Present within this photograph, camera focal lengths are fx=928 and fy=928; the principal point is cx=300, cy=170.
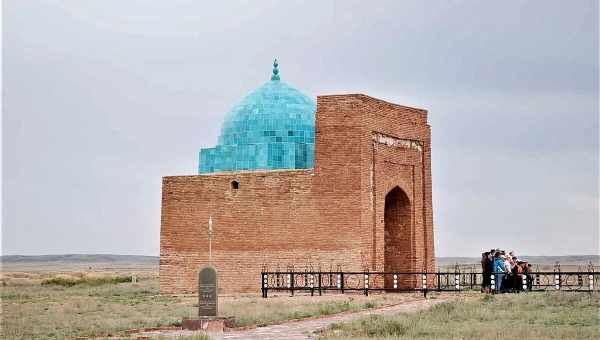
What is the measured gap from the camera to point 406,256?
97.9ft

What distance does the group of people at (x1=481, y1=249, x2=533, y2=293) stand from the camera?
78.9ft

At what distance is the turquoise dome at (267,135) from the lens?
3030 centimetres

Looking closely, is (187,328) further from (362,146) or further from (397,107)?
(397,107)

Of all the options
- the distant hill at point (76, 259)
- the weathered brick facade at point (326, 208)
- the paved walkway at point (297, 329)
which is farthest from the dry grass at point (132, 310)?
the distant hill at point (76, 259)

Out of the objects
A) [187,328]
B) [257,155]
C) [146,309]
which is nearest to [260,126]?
[257,155]

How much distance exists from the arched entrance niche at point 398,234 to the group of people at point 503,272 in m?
4.79

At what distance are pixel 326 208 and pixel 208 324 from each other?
33.6ft

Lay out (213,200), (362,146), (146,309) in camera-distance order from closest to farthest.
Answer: (146,309), (362,146), (213,200)

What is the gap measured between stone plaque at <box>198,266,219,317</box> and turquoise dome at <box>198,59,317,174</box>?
12.2m

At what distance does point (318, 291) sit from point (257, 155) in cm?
606

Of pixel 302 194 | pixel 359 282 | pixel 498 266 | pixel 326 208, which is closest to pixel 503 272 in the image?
pixel 498 266

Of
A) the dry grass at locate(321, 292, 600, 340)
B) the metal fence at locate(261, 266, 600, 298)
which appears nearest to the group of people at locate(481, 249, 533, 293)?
the metal fence at locate(261, 266, 600, 298)

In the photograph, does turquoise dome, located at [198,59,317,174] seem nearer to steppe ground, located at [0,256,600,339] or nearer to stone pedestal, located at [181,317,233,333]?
steppe ground, located at [0,256,600,339]

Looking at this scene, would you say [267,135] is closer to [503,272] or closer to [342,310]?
[503,272]
